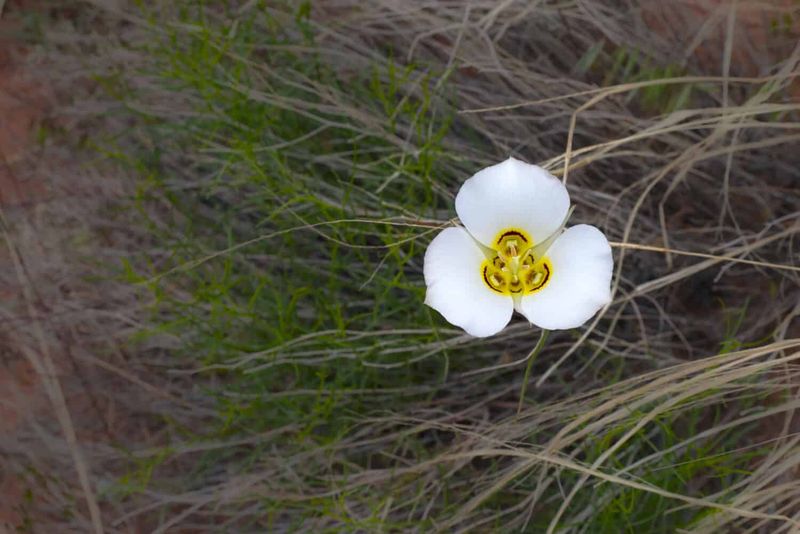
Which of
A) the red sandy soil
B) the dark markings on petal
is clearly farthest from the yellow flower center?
the red sandy soil

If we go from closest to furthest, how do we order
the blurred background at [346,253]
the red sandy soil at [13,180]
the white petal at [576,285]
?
the white petal at [576,285]
the blurred background at [346,253]
the red sandy soil at [13,180]

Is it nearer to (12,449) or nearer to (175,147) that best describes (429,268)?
(175,147)

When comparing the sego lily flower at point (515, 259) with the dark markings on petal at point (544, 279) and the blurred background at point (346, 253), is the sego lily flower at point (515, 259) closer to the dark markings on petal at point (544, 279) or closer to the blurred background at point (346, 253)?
the dark markings on petal at point (544, 279)

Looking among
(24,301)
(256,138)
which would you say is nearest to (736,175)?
(256,138)

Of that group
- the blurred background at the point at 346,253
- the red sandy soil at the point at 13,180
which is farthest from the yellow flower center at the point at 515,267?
the red sandy soil at the point at 13,180

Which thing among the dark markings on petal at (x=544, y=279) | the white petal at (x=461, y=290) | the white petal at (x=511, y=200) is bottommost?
the white petal at (x=461, y=290)

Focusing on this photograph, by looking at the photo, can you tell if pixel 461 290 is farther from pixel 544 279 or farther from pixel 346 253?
pixel 346 253

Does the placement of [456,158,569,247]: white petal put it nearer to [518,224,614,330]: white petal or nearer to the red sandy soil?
[518,224,614,330]: white petal

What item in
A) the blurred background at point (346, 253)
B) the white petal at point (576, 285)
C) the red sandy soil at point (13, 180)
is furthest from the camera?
the red sandy soil at point (13, 180)
